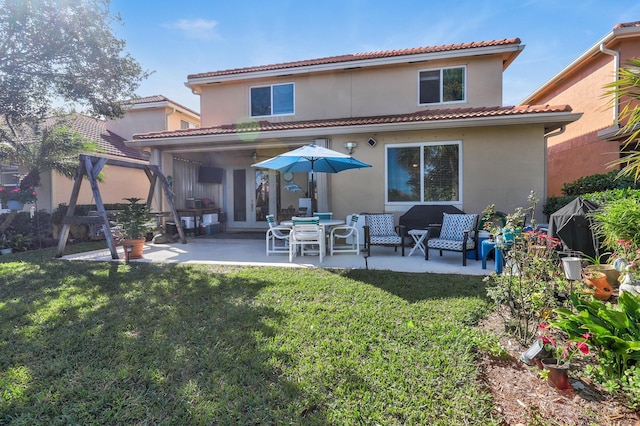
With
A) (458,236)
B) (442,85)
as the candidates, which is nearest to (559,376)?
(458,236)

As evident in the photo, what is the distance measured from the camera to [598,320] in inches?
102

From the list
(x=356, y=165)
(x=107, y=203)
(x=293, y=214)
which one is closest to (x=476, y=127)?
(x=356, y=165)

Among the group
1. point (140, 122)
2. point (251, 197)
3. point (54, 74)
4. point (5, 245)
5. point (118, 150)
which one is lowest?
point (5, 245)

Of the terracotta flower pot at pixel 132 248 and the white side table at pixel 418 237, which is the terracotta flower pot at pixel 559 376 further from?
the terracotta flower pot at pixel 132 248

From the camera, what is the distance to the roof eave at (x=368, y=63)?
384 inches

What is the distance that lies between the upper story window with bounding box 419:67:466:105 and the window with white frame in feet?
7.41

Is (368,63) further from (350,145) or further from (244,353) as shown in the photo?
(244,353)

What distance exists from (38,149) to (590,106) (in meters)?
18.9

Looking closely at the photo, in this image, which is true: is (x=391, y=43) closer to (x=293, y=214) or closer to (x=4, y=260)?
(x=293, y=214)

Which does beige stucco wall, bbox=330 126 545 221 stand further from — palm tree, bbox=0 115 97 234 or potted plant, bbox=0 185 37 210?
potted plant, bbox=0 185 37 210

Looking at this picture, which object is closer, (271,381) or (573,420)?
(573,420)

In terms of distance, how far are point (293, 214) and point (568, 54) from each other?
12342 mm

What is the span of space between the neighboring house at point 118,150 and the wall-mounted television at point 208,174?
3333 mm

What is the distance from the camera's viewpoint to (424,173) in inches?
364
